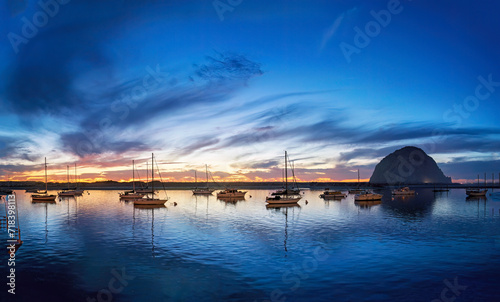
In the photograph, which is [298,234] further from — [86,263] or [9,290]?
[9,290]

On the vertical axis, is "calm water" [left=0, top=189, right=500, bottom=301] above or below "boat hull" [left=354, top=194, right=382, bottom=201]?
above

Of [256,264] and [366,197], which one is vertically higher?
[256,264]

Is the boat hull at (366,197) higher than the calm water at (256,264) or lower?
lower

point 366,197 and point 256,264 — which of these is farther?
point 366,197

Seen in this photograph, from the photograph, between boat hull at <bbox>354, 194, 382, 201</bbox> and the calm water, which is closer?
the calm water

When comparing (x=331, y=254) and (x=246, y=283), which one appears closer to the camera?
(x=246, y=283)

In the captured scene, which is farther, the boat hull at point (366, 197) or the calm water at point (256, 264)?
the boat hull at point (366, 197)

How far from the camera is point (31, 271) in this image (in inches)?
928

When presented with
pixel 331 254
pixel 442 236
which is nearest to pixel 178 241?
pixel 331 254

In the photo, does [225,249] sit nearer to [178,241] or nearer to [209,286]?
[178,241]

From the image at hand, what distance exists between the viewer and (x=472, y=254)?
28891mm

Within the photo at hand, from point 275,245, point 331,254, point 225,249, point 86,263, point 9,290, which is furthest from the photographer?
point 275,245

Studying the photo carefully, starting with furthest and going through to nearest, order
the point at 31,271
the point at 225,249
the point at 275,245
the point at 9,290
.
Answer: the point at 275,245 → the point at 225,249 → the point at 31,271 → the point at 9,290

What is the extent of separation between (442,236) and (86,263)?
3765cm
